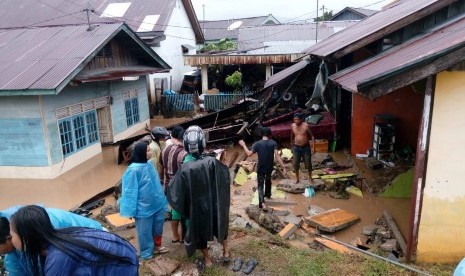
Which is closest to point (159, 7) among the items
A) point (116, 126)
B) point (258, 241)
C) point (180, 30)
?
point (180, 30)

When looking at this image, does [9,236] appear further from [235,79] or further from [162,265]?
[235,79]

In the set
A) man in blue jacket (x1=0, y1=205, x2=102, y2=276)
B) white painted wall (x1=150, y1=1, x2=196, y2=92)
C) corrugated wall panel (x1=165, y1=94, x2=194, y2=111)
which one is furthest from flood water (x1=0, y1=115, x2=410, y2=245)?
white painted wall (x1=150, y1=1, x2=196, y2=92)

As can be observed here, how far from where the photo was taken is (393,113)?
933 cm

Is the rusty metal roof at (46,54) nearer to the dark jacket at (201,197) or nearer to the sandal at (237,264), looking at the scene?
the dark jacket at (201,197)

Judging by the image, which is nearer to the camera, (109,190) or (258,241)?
(258,241)

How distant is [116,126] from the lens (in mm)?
13938

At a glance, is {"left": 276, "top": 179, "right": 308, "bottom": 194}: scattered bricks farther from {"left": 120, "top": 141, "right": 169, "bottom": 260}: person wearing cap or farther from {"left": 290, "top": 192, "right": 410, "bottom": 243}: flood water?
{"left": 120, "top": 141, "right": 169, "bottom": 260}: person wearing cap

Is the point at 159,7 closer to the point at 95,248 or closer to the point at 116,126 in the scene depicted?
the point at 116,126

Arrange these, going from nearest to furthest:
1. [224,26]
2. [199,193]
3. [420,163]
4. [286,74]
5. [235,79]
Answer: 1. [199,193]
2. [420,163]
3. [286,74]
4. [235,79]
5. [224,26]

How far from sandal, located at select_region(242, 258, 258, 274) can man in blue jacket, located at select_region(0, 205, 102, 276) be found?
85.0 inches

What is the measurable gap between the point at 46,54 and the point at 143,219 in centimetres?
819

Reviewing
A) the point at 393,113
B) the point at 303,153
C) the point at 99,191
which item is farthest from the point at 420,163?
the point at 99,191

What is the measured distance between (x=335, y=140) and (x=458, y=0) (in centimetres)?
503

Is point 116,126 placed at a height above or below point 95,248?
below
